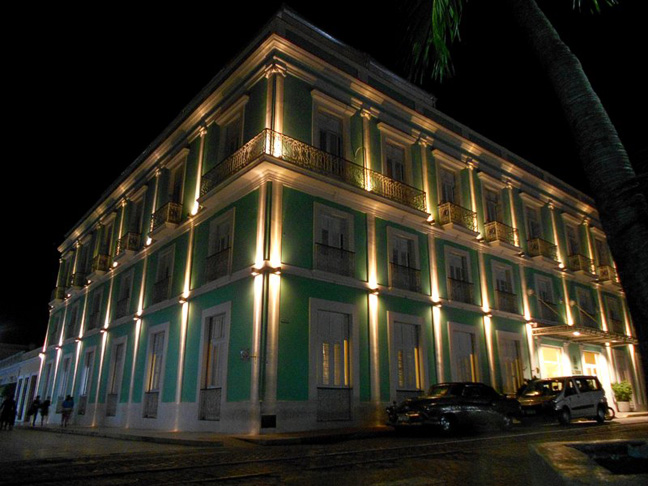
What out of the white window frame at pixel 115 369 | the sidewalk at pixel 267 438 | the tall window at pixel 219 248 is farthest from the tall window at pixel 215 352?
→ the white window frame at pixel 115 369

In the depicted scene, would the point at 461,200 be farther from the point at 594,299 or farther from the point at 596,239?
the point at 596,239

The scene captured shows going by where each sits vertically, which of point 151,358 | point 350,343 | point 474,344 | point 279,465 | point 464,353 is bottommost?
point 279,465

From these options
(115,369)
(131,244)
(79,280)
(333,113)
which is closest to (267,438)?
(333,113)

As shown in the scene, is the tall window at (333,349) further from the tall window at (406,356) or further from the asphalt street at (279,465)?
the asphalt street at (279,465)

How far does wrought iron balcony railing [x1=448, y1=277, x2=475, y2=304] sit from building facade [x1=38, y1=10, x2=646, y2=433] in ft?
0.24

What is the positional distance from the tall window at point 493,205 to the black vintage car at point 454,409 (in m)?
11.2

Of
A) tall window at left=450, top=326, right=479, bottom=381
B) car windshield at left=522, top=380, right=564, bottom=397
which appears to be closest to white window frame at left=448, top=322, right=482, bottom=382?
tall window at left=450, top=326, right=479, bottom=381

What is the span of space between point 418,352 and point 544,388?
4.31 meters

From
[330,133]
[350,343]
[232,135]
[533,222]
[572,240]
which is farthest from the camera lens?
[572,240]

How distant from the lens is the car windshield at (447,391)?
517 inches

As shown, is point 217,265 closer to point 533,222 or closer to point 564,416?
point 564,416

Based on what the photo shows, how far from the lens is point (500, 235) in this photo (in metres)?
22.0

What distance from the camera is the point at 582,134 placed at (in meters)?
4.39

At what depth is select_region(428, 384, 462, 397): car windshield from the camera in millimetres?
13134
